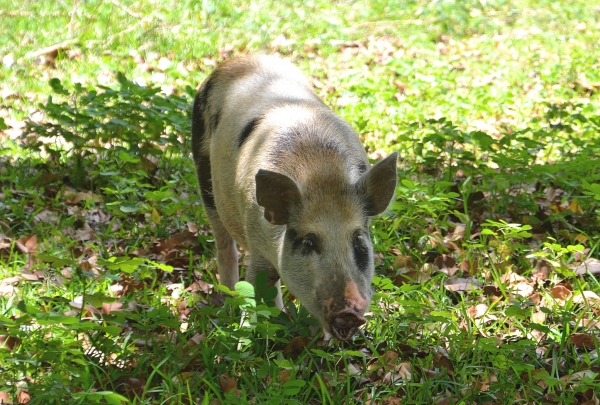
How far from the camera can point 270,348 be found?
14.5 ft

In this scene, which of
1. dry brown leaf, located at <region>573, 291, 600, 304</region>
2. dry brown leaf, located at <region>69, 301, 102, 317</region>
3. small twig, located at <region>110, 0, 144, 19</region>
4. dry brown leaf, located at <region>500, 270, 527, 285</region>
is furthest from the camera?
small twig, located at <region>110, 0, 144, 19</region>

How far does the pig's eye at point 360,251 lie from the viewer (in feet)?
13.6

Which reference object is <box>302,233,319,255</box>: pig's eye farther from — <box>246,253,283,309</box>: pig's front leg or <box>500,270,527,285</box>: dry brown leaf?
<box>500,270,527,285</box>: dry brown leaf

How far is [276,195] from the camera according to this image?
415 cm

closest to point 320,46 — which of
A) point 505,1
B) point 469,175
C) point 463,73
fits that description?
point 463,73

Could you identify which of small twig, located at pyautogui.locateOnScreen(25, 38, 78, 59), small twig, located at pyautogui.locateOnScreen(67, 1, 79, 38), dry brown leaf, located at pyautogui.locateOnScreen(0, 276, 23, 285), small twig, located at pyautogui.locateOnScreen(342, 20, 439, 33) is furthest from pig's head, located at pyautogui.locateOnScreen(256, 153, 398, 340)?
small twig, located at pyautogui.locateOnScreen(342, 20, 439, 33)

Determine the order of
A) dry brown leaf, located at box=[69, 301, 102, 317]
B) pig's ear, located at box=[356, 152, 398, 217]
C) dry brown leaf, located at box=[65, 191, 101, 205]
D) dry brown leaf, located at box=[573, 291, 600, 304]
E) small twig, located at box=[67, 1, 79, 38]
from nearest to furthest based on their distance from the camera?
pig's ear, located at box=[356, 152, 398, 217] → dry brown leaf, located at box=[69, 301, 102, 317] → dry brown leaf, located at box=[573, 291, 600, 304] → dry brown leaf, located at box=[65, 191, 101, 205] → small twig, located at box=[67, 1, 79, 38]

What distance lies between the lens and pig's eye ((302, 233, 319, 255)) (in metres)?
4.15

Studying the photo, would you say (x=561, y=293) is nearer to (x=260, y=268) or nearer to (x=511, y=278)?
(x=511, y=278)

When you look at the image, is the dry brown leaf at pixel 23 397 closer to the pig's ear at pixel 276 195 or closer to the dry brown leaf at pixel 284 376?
the dry brown leaf at pixel 284 376

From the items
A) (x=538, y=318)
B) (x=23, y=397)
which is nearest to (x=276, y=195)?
(x=23, y=397)

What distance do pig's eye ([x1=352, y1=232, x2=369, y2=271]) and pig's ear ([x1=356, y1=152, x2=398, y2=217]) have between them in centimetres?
21

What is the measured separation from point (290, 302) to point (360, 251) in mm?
623

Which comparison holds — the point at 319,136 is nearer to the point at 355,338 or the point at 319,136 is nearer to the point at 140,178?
the point at 355,338
